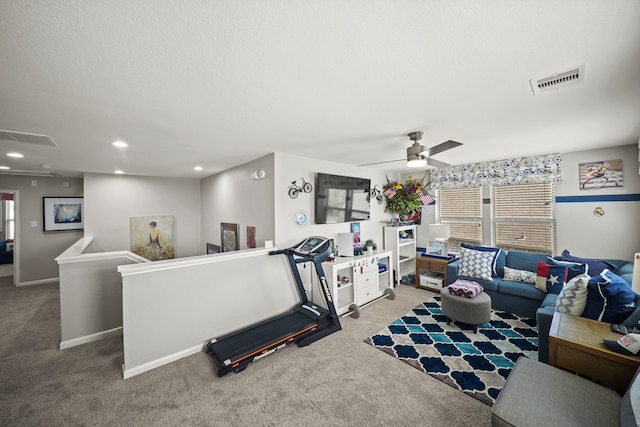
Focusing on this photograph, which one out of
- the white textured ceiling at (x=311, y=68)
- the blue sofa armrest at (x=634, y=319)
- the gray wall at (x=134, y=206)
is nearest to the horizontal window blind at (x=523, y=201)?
the white textured ceiling at (x=311, y=68)

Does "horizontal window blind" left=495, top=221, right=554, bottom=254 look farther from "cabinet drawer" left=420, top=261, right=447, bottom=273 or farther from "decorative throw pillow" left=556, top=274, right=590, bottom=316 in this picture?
"decorative throw pillow" left=556, top=274, right=590, bottom=316

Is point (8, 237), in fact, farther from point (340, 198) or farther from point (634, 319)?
point (634, 319)

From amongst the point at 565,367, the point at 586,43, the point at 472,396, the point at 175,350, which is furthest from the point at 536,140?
the point at 175,350

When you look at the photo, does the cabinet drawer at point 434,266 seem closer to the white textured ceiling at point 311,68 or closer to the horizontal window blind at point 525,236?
the horizontal window blind at point 525,236

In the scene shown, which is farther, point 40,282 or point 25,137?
point 40,282

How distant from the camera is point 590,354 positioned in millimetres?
1541

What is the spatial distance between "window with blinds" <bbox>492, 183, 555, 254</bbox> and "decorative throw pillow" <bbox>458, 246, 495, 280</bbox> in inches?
27.9

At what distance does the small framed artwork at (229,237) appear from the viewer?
4324 mm

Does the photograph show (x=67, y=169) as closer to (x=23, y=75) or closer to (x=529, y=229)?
(x=23, y=75)

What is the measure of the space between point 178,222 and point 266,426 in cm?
508

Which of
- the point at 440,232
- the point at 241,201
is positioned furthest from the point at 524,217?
the point at 241,201

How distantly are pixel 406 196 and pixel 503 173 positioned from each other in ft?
5.35

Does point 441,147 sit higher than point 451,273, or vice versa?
point 441,147

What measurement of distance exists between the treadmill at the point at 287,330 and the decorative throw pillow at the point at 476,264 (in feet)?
7.78
